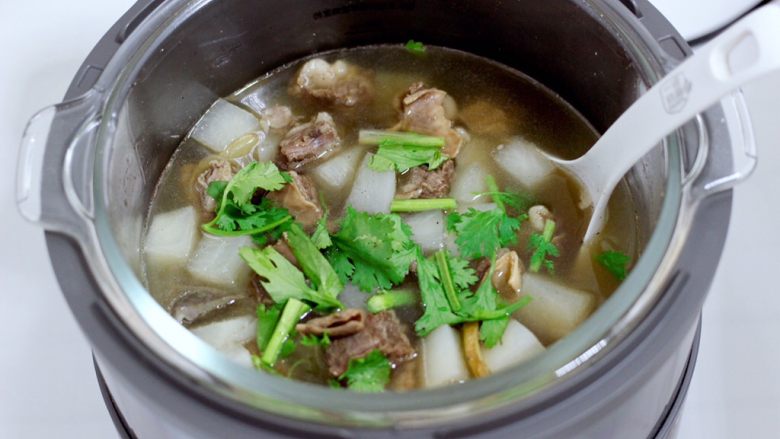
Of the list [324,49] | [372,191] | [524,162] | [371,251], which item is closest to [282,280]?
[371,251]

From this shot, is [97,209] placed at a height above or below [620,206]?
above

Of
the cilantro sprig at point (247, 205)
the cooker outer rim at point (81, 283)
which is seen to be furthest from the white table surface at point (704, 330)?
the cooker outer rim at point (81, 283)

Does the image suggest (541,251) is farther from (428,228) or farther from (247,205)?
(247,205)

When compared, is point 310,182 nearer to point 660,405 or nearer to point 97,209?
point 97,209

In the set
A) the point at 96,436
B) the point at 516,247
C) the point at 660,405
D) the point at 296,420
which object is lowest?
the point at 96,436

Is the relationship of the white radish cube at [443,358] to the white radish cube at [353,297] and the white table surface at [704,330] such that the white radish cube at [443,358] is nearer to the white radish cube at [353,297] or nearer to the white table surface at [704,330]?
the white radish cube at [353,297]

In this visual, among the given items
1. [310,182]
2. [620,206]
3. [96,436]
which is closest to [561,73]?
[620,206]
